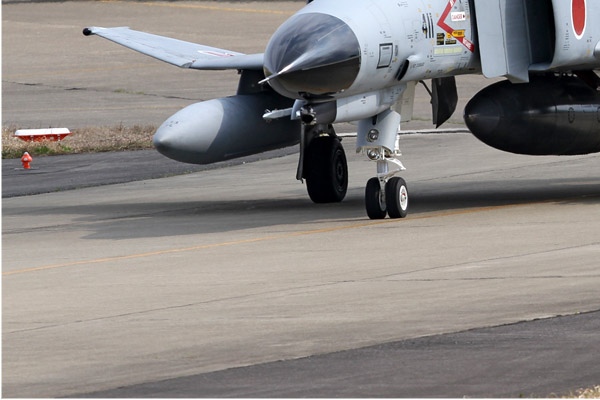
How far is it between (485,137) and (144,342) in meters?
10.3

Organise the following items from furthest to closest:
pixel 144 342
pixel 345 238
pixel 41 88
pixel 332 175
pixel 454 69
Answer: pixel 41 88, pixel 332 175, pixel 454 69, pixel 345 238, pixel 144 342

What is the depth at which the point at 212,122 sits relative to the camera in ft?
71.9

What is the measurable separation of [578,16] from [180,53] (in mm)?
6785

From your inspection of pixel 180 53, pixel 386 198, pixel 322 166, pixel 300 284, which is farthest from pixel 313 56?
pixel 180 53

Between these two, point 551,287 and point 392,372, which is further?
point 551,287

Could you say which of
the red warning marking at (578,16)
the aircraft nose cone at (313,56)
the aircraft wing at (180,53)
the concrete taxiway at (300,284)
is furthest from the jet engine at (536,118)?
the aircraft wing at (180,53)

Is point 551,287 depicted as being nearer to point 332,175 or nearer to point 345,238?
point 345,238

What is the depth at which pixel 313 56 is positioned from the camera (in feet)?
60.3

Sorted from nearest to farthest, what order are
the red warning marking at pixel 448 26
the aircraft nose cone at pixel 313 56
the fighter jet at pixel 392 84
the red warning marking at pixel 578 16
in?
the aircraft nose cone at pixel 313 56 < the fighter jet at pixel 392 84 < the red warning marking at pixel 448 26 < the red warning marking at pixel 578 16

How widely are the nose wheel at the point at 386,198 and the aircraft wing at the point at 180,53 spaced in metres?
3.74

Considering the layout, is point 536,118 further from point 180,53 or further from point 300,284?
point 300,284

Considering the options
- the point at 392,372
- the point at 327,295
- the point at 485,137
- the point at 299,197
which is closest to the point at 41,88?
the point at 299,197

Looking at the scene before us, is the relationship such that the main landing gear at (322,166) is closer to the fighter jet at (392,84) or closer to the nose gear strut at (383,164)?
the fighter jet at (392,84)

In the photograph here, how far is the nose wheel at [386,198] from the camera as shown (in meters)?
20.0
